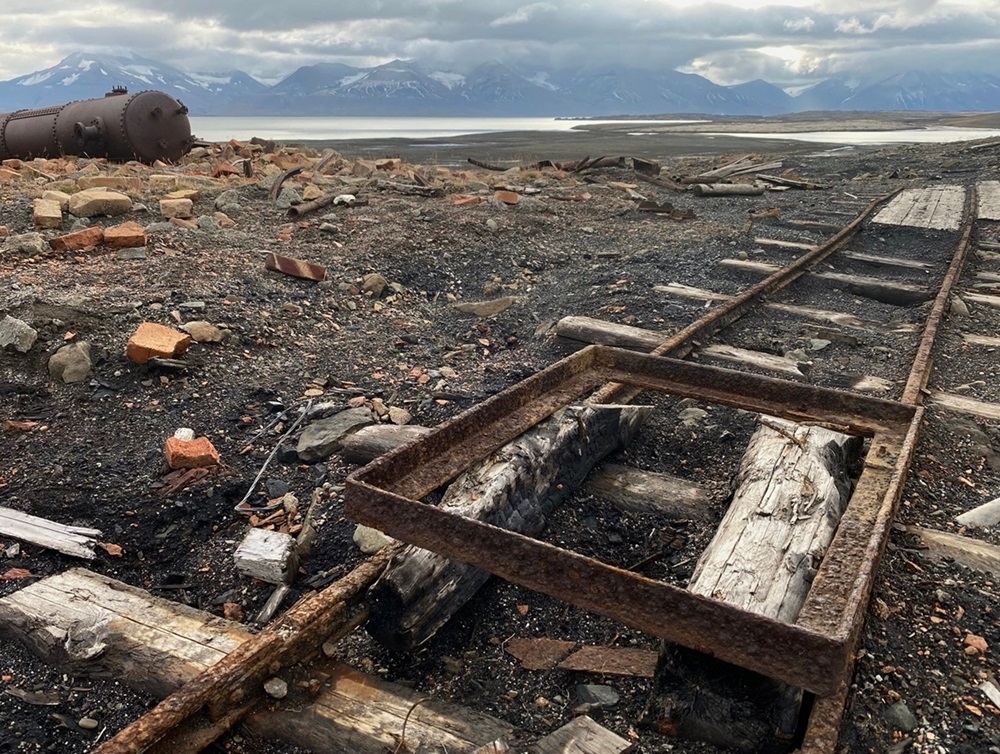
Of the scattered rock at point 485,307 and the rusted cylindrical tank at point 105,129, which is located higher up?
the rusted cylindrical tank at point 105,129

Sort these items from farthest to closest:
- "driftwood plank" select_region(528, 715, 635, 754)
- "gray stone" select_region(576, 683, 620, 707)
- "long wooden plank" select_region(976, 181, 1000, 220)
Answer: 1. "long wooden plank" select_region(976, 181, 1000, 220)
2. "gray stone" select_region(576, 683, 620, 707)
3. "driftwood plank" select_region(528, 715, 635, 754)

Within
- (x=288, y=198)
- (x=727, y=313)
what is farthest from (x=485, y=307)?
(x=288, y=198)

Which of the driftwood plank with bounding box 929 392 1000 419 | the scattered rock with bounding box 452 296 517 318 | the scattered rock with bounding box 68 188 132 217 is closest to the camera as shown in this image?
the driftwood plank with bounding box 929 392 1000 419

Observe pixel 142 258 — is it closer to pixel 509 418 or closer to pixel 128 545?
pixel 128 545

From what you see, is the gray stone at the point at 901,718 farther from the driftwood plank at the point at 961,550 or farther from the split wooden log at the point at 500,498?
the split wooden log at the point at 500,498

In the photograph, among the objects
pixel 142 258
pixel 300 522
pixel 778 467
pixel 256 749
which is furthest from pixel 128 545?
pixel 142 258

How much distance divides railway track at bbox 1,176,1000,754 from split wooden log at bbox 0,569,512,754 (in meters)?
0.11

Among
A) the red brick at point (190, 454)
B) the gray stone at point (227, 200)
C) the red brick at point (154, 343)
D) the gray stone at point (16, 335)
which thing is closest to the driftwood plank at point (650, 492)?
the red brick at point (190, 454)

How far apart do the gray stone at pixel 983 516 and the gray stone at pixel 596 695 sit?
1637 mm

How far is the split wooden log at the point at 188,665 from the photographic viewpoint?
1835 mm

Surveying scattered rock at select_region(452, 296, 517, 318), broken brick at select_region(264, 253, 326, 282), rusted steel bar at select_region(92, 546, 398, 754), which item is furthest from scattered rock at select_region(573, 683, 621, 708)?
broken brick at select_region(264, 253, 326, 282)

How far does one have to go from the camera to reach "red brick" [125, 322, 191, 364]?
13.9 feet

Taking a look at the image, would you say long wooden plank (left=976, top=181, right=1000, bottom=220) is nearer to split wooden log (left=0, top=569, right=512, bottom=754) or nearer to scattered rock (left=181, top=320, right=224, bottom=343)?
scattered rock (left=181, top=320, right=224, bottom=343)

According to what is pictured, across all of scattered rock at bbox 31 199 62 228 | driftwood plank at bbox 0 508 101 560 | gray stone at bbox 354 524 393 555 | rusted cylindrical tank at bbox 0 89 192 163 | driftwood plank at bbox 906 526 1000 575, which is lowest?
driftwood plank at bbox 0 508 101 560
